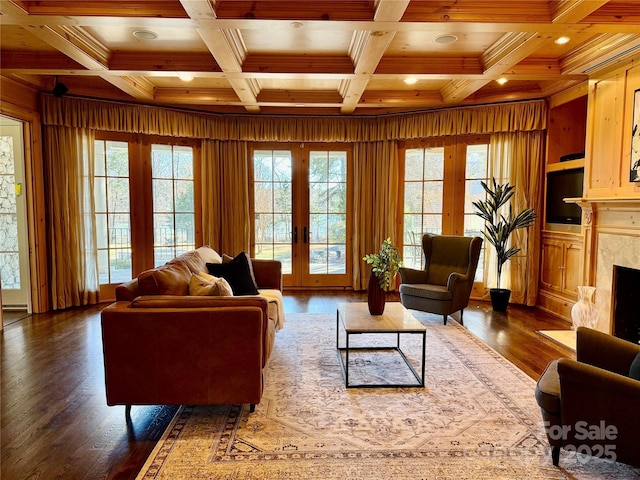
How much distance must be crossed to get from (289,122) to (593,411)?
5.40 meters

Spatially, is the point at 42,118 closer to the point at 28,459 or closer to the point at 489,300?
the point at 28,459

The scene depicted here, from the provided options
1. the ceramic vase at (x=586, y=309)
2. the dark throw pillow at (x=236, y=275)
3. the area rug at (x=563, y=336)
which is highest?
the dark throw pillow at (x=236, y=275)

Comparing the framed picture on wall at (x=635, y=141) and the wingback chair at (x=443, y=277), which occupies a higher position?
the framed picture on wall at (x=635, y=141)

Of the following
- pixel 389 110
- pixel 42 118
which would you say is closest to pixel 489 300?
pixel 389 110

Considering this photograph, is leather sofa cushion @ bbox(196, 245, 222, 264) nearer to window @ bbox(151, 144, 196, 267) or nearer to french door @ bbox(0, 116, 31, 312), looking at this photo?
window @ bbox(151, 144, 196, 267)

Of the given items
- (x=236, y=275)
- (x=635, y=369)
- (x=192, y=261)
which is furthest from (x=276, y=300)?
(x=635, y=369)

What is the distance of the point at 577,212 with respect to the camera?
4707 mm

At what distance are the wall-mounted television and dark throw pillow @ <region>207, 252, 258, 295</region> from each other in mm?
3794

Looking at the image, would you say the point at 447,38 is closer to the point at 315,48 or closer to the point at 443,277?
the point at 315,48

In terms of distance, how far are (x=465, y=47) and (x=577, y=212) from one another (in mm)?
2394

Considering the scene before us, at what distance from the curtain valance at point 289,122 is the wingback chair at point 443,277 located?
177cm

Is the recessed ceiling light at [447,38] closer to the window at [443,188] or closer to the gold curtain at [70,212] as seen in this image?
the window at [443,188]

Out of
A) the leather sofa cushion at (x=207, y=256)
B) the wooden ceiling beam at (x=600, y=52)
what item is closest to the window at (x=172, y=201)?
the leather sofa cushion at (x=207, y=256)

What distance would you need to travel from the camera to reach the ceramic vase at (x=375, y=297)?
3.36 metres
